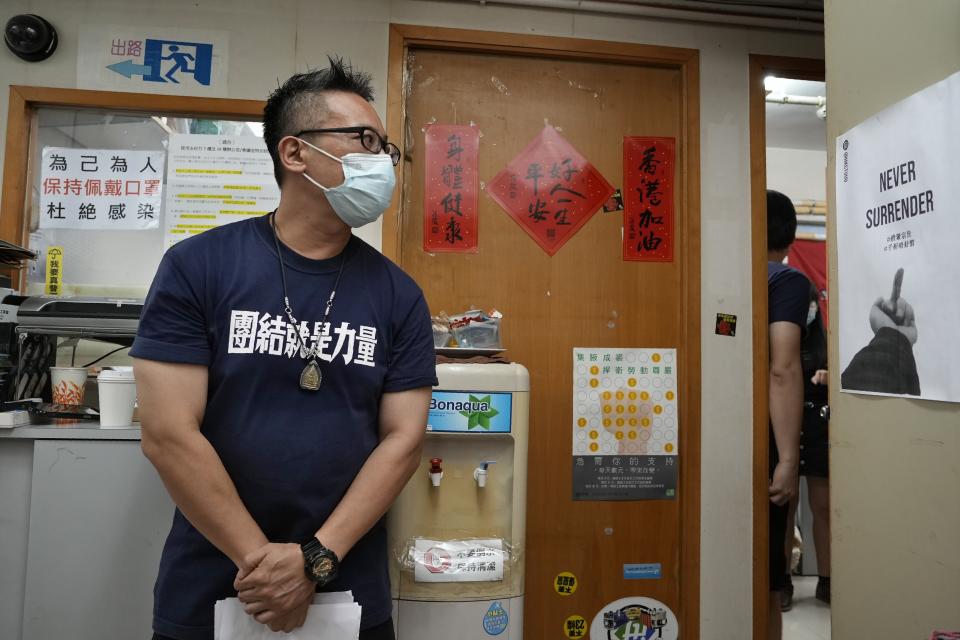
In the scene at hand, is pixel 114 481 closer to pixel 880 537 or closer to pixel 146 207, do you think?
pixel 146 207

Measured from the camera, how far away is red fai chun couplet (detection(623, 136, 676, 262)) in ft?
7.15

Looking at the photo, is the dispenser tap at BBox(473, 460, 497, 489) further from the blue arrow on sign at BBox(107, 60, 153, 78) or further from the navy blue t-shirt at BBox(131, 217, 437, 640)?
the blue arrow on sign at BBox(107, 60, 153, 78)

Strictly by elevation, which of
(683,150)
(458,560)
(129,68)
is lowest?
(458,560)

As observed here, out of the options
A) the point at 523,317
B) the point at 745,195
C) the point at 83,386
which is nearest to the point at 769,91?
the point at 745,195

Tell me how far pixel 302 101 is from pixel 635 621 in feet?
6.60

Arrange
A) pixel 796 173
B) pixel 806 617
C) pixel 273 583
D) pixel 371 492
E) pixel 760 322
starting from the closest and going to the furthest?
pixel 273 583, pixel 371 492, pixel 760 322, pixel 806 617, pixel 796 173

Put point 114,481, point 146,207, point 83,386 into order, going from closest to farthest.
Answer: point 114,481, point 83,386, point 146,207

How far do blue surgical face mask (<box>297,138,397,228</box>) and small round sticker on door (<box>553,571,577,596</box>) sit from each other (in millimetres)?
1509

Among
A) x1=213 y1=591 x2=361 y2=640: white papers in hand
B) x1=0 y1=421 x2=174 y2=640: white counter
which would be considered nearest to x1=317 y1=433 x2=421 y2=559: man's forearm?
x1=213 y1=591 x2=361 y2=640: white papers in hand

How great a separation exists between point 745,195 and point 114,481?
225cm

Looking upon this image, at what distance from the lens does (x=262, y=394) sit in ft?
3.52

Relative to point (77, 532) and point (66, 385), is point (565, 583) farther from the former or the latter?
point (66, 385)

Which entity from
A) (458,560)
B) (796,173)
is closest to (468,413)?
(458,560)

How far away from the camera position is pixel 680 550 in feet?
6.94
